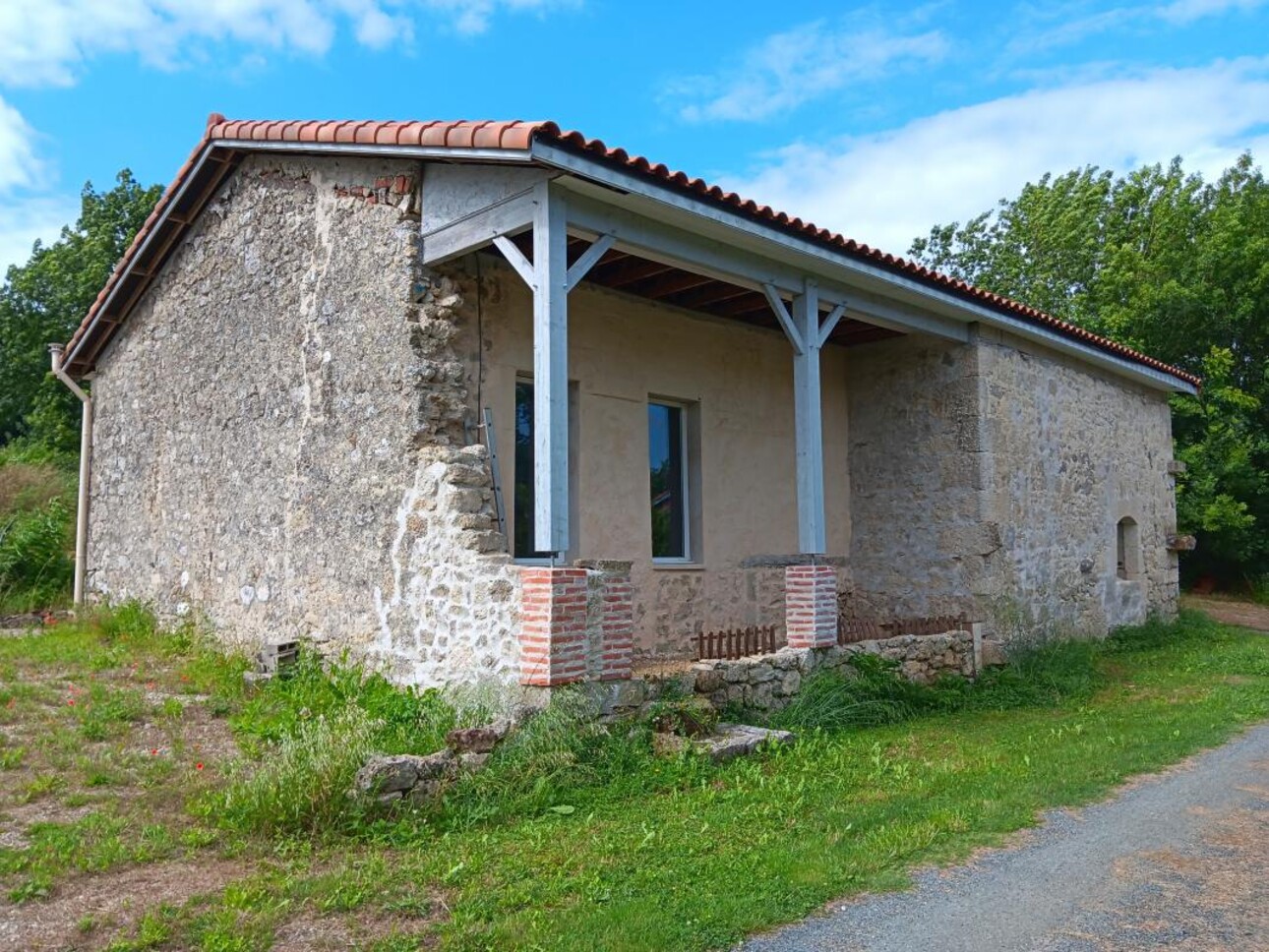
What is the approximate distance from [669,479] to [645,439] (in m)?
0.73

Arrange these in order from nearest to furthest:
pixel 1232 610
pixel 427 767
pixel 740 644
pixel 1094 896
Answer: pixel 1094 896
pixel 427 767
pixel 740 644
pixel 1232 610

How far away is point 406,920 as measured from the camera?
403cm

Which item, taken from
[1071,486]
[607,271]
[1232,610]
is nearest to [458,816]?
[607,271]

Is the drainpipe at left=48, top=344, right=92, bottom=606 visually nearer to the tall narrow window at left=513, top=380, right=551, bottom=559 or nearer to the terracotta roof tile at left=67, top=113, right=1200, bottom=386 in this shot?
the terracotta roof tile at left=67, top=113, right=1200, bottom=386

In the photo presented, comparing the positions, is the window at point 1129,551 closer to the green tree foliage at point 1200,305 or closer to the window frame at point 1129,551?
the window frame at point 1129,551

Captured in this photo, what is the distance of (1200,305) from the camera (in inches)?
770

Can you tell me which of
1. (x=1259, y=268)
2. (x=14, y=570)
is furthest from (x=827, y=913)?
(x=1259, y=268)

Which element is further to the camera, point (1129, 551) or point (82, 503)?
point (1129, 551)

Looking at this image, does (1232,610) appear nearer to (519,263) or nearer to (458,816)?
(519,263)

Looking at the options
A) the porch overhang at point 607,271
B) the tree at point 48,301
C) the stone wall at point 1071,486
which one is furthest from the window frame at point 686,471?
Result: the tree at point 48,301

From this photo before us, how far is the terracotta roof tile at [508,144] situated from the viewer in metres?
6.47

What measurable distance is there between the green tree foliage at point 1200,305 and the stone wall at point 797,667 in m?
11.0

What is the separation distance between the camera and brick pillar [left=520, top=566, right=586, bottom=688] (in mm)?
6270

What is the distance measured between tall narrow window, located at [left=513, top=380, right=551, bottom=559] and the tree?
18.0 m
